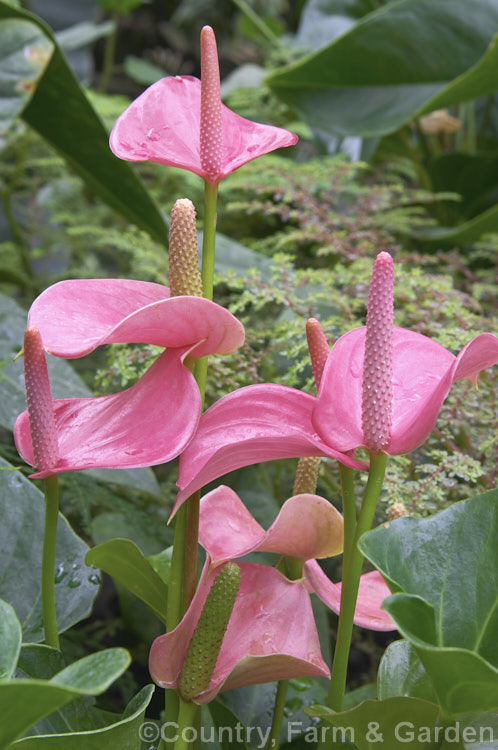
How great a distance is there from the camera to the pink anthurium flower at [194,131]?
0.31 metres

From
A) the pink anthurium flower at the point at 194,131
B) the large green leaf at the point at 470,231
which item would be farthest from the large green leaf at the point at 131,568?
the large green leaf at the point at 470,231

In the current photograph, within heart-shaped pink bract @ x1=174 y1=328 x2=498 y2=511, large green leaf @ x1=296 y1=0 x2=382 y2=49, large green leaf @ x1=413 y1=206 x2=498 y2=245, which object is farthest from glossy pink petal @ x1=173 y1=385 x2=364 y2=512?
large green leaf @ x1=296 y1=0 x2=382 y2=49

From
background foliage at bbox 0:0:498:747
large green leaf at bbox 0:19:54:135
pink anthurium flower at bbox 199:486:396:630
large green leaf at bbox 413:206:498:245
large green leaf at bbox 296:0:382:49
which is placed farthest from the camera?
large green leaf at bbox 296:0:382:49

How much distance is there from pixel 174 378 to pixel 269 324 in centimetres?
45

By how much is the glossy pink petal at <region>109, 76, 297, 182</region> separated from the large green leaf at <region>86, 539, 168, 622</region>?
0.54 ft

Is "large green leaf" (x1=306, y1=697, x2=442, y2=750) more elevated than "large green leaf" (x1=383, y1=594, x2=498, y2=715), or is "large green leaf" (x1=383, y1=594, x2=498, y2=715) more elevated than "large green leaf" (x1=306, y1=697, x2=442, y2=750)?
"large green leaf" (x1=383, y1=594, x2=498, y2=715)

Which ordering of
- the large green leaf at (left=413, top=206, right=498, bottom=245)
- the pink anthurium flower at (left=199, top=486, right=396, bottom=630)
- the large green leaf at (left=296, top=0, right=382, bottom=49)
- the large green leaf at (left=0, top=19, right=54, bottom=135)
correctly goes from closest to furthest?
the pink anthurium flower at (left=199, top=486, right=396, bottom=630)
the large green leaf at (left=0, top=19, right=54, bottom=135)
the large green leaf at (left=413, top=206, right=498, bottom=245)
the large green leaf at (left=296, top=0, right=382, bottom=49)

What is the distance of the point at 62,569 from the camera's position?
39 cm

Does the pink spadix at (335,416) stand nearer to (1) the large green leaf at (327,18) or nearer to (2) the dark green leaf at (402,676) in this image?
(2) the dark green leaf at (402,676)

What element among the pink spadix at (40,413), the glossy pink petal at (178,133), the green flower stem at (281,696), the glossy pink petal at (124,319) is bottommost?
the green flower stem at (281,696)

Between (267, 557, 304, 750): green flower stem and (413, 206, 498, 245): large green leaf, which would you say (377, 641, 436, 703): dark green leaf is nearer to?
(267, 557, 304, 750): green flower stem

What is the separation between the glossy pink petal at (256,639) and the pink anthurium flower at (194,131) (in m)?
0.18

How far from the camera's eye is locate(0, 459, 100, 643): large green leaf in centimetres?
38

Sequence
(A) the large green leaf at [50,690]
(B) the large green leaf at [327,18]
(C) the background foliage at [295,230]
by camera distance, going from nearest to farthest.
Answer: (A) the large green leaf at [50,690] < (C) the background foliage at [295,230] < (B) the large green leaf at [327,18]
